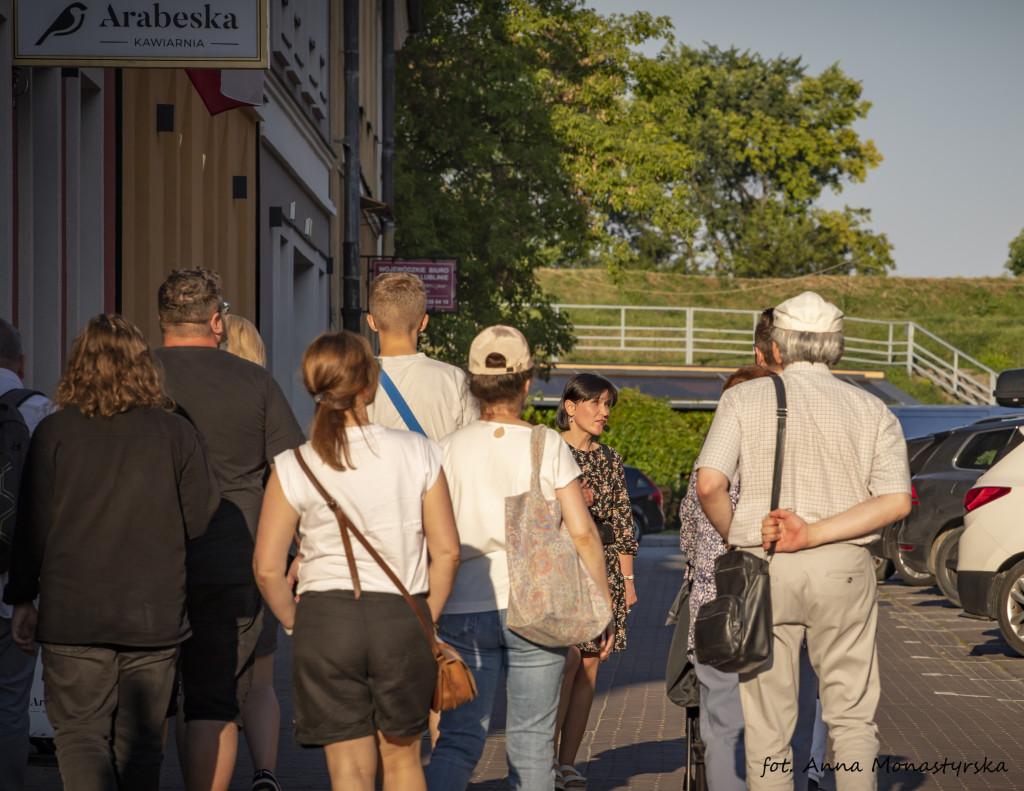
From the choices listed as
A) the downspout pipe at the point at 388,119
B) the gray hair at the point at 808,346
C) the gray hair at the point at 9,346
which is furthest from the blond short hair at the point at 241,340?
the downspout pipe at the point at 388,119

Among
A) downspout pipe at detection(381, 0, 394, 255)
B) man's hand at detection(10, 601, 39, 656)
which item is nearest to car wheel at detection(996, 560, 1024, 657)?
man's hand at detection(10, 601, 39, 656)

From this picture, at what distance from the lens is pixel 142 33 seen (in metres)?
7.26

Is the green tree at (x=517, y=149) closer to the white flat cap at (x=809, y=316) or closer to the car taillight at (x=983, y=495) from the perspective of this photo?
the car taillight at (x=983, y=495)

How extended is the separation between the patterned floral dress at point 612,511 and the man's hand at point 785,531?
1756mm

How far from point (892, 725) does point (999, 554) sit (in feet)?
12.3

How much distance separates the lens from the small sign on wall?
21641mm

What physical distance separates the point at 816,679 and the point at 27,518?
107 inches

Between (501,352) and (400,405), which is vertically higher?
(501,352)

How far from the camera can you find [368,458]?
4.38 meters

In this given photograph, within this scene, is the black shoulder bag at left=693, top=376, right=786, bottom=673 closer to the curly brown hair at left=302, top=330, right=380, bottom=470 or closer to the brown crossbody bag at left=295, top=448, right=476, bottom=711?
the brown crossbody bag at left=295, top=448, right=476, bottom=711

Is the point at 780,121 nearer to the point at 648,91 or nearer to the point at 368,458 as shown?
the point at 648,91

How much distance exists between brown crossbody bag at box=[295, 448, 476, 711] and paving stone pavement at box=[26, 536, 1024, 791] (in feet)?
7.29

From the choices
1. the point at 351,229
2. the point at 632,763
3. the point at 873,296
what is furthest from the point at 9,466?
the point at 873,296

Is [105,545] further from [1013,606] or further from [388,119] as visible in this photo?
[388,119]
